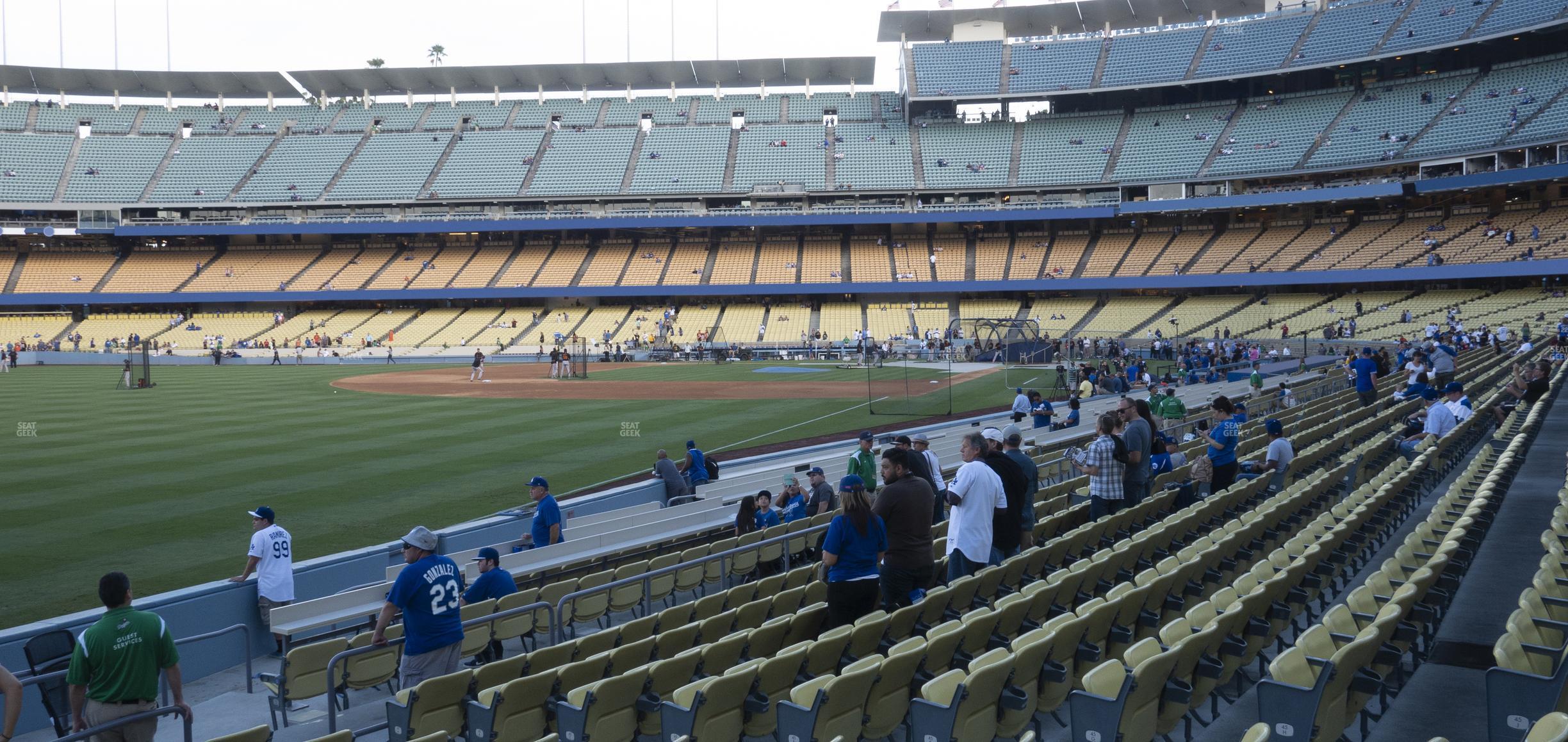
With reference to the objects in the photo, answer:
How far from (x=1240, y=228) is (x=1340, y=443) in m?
51.3

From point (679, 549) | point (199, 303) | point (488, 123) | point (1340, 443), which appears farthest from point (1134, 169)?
point (199, 303)

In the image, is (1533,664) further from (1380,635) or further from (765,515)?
(765,515)

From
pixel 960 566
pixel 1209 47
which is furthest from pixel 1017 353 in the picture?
pixel 960 566

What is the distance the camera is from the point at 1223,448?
1223 cm

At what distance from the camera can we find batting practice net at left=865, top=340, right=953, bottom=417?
98.6ft

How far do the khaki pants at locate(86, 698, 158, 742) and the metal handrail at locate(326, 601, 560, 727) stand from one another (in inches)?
45.0

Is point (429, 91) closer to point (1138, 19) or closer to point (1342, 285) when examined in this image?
point (1138, 19)

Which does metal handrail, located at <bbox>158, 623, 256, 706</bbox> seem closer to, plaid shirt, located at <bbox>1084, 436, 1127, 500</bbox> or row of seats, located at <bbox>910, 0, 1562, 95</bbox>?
plaid shirt, located at <bbox>1084, 436, 1127, 500</bbox>

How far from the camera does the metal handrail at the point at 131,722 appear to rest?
17.5 feet

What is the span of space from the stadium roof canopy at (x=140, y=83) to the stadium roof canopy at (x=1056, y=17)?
46.8 meters

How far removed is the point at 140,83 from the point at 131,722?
8535cm

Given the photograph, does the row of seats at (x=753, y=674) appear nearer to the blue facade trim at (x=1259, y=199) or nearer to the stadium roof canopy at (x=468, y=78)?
the blue facade trim at (x=1259, y=199)

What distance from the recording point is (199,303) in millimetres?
67688

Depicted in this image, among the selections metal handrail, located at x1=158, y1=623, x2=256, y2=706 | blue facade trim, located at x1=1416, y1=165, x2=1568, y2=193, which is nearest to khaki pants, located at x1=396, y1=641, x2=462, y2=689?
metal handrail, located at x1=158, y1=623, x2=256, y2=706
